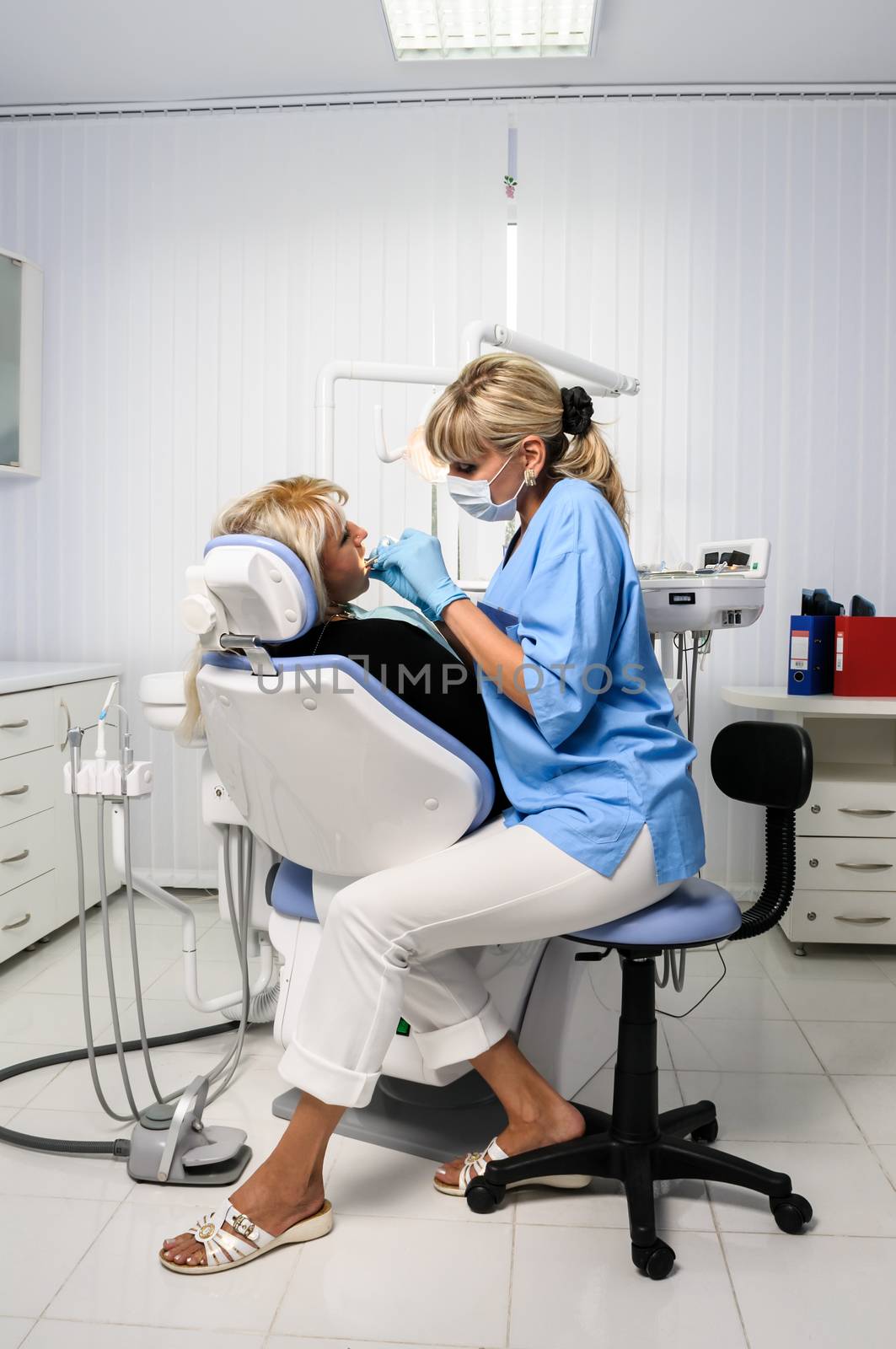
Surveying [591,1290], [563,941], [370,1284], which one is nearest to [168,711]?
[563,941]

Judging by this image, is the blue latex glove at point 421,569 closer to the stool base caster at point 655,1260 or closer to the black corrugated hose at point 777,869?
the black corrugated hose at point 777,869

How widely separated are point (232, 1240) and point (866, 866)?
190 cm

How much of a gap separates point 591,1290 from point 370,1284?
291 millimetres

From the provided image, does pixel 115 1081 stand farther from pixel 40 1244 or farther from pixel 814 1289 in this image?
pixel 814 1289

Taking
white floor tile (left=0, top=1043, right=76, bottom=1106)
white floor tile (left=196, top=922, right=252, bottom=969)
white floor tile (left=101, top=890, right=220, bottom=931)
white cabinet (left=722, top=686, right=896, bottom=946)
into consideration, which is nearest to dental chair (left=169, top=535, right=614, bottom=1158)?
white floor tile (left=0, top=1043, right=76, bottom=1106)

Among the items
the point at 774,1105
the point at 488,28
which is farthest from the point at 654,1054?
the point at 488,28

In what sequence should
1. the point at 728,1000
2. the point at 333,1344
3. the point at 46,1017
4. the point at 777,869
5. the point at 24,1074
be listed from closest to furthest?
the point at 333,1344 → the point at 777,869 → the point at 24,1074 → the point at 46,1017 → the point at 728,1000

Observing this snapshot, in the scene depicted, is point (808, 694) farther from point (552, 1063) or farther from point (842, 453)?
point (552, 1063)

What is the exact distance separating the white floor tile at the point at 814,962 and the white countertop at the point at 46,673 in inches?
78.8

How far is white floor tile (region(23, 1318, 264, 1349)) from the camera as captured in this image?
1.24 meters

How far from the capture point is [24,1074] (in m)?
2.00

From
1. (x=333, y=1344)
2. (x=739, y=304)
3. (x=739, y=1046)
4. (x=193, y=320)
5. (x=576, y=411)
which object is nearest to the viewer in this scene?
(x=333, y=1344)

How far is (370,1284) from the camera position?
1.36 meters

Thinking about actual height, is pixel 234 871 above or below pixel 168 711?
below
